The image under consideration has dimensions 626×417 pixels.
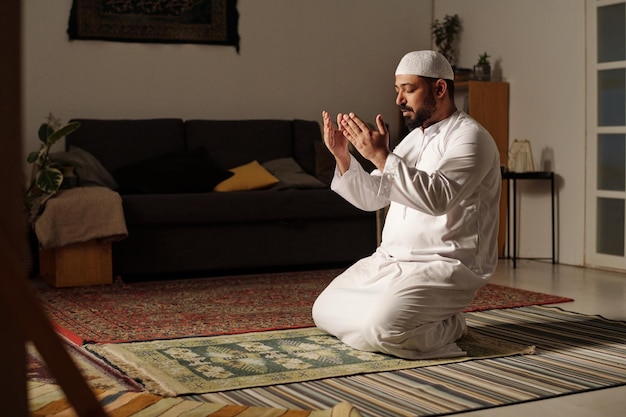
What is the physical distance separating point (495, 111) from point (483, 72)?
11.4 inches

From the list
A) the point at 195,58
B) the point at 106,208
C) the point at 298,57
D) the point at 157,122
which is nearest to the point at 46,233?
the point at 106,208

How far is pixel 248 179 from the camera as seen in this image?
6.04 metres

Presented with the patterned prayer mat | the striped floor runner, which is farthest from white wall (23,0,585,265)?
the patterned prayer mat

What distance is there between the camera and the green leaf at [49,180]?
A: 17.3 ft

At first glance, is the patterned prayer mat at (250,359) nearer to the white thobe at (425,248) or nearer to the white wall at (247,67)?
the white thobe at (425,248)

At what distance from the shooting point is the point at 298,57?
7.18m

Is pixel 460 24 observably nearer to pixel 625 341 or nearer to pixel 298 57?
pixel 298 57

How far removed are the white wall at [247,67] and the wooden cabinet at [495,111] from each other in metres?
1.04

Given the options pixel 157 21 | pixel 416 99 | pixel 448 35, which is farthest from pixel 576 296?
pixel 157 21

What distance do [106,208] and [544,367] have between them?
9.35 ft

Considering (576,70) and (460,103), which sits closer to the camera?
(576,70)

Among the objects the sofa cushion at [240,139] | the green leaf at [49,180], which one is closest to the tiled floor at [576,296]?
the sofa cushion at [240,139]

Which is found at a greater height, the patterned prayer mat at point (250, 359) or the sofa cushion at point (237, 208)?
the sofa cushion at point (237, 208)

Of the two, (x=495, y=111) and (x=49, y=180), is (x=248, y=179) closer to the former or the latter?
(x=49, y=180)
